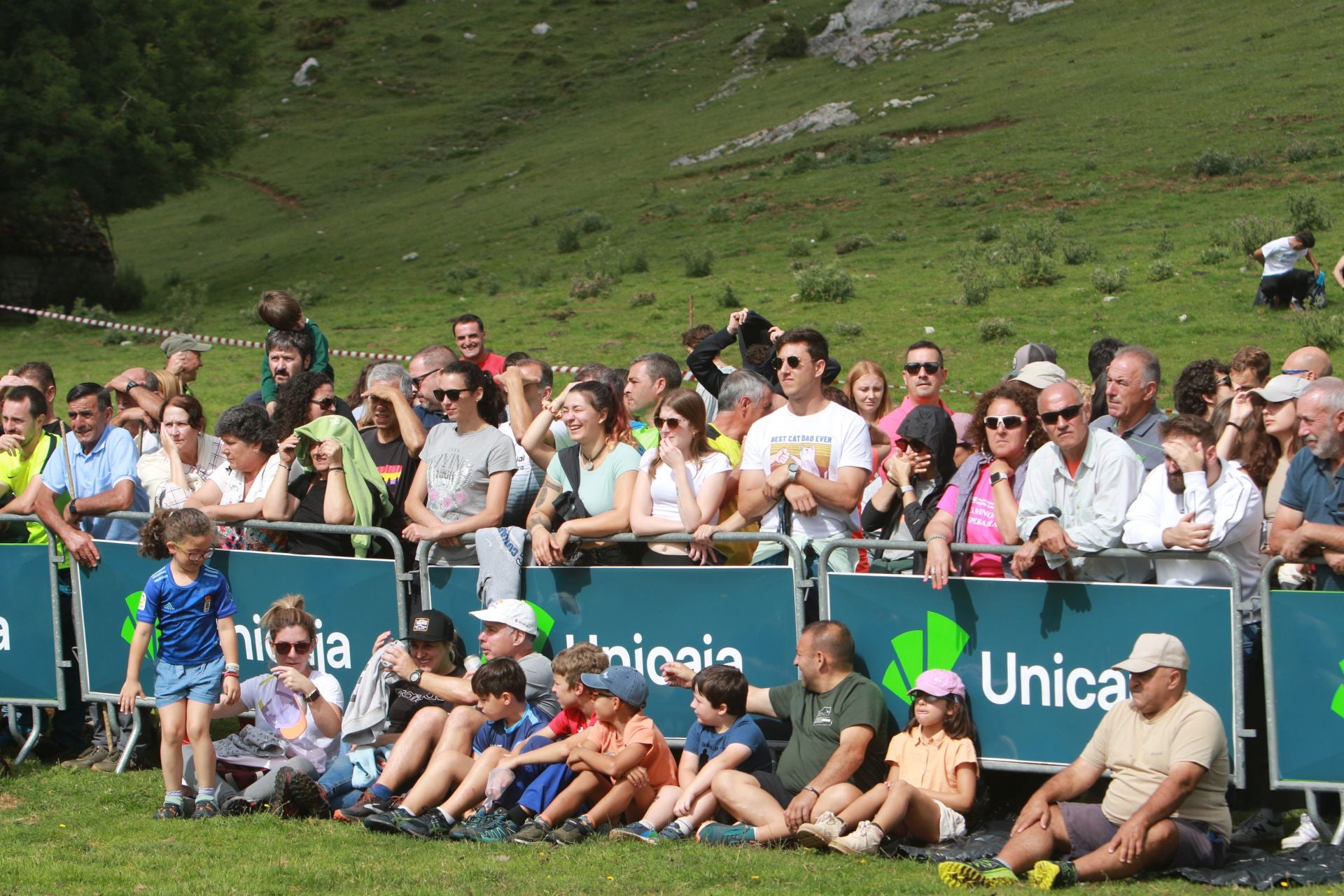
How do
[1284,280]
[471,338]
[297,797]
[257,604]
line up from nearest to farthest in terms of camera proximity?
[297,797] < [257,604] < [471,338] < [1284,280]

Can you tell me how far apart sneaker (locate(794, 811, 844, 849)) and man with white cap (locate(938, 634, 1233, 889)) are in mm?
628

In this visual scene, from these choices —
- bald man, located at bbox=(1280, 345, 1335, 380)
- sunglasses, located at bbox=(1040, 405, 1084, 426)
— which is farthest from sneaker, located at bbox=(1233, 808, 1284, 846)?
bald man, located at bbox=(1280, 345, 1335, 380)

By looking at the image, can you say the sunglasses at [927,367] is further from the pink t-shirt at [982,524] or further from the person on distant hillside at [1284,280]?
the person on distant hillside at [1284,280]

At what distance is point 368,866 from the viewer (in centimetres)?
754

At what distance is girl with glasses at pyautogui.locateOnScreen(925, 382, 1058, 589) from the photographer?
8.02 metres

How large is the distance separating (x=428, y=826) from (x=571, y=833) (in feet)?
2.78

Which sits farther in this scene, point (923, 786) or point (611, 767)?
point (611, 767)

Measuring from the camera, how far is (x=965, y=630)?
8.02 meters

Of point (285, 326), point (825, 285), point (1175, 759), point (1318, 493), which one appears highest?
point (825, 285)

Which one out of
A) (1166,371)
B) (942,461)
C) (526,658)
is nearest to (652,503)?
(526,658)

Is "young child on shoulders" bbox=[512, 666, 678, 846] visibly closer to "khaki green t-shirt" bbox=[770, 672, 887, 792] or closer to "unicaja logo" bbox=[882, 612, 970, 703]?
"khaki green t-shirt" bbox=[770, 672, 887, 792]

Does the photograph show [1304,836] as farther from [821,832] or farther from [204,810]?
[204,810]

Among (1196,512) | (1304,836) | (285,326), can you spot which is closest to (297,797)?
(285,326)

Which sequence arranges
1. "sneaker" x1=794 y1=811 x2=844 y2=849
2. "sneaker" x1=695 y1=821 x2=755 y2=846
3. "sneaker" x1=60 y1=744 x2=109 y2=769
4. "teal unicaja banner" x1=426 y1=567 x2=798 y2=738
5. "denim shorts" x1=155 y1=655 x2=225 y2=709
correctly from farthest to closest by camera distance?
"sneaker" x1=60 y1=744 x2=109 y2=769 < "denim shorts" x1=155 y1=655 x2=225 y2=709 < "teal unicaja banner" x1=426 y1=567 x2=798 y2=738 < "sneaker" x1=695 y1=821 x2=755 y2=846 < "sneaker" x1=794 y1=811 x2=844 y2=849
